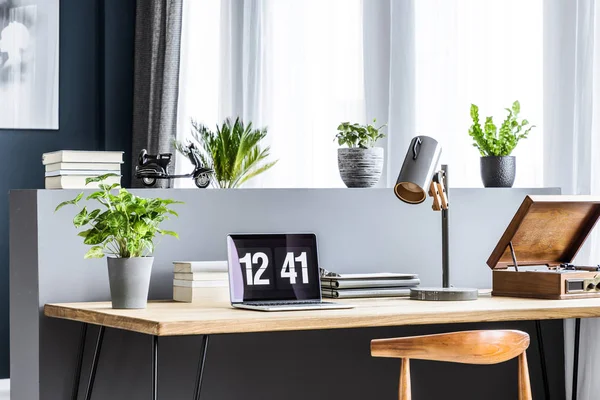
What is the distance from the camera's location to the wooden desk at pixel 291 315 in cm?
216

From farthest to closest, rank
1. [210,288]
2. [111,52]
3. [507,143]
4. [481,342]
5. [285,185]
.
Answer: [111,52]
[285,185]
[507,143]
[210,288]
[481,342]

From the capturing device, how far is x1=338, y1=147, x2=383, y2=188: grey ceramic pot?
3.04 meters

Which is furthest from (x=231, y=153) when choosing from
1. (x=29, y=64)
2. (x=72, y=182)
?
(x=29, y=64)

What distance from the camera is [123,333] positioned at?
109 inches

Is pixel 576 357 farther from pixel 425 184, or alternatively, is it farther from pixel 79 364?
pixel 79 364

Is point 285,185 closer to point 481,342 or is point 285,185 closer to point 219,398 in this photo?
point 219,398

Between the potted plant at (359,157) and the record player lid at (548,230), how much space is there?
0.46 m

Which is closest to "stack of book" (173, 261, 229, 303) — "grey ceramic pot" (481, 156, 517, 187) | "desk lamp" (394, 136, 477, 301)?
"desk lamp" (394, 136, 477, 301)

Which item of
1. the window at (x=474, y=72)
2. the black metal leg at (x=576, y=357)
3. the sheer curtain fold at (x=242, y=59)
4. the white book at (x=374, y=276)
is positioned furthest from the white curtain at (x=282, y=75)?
the black metal leg at (x=576, y=357)

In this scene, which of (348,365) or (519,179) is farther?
(519,179)

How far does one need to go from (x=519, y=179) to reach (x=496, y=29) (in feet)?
1.67

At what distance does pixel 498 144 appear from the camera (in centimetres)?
317

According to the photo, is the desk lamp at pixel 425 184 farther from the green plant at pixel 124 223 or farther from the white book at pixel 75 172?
the white book at pixel 75 172

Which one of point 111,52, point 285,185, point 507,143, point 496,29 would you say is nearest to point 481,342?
point 507,143
